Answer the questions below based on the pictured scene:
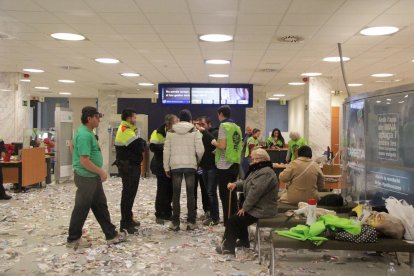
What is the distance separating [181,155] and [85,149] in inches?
61.9

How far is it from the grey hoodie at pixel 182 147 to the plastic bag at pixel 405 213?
→ 9.43 feet

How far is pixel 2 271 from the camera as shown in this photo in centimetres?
468

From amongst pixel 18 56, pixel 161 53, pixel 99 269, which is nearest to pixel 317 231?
pixel 99 269

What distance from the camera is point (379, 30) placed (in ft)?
22.3

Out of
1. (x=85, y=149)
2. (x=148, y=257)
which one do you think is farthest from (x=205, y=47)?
(x=148, y=257)

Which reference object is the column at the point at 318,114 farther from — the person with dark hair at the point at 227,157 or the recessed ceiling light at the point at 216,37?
the person with dark hair at the point at 227,157

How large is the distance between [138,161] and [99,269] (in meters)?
1.88

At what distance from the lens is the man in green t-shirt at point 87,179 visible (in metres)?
5.33

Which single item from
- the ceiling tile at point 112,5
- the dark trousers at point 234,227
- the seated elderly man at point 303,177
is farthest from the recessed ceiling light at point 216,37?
the dark trousers at point 234,227

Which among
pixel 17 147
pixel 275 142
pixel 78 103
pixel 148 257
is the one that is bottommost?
pixel 148 257

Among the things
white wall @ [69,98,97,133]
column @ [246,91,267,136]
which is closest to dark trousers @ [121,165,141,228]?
column @ [246,91,267,136]

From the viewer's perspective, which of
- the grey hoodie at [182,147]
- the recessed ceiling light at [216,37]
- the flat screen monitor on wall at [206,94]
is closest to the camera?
the grey hoodie at [182,147]

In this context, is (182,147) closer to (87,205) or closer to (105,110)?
(87,205)

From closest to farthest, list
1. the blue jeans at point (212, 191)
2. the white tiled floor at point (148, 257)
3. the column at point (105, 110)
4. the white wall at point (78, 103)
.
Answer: the white tiled floor at point (148, 257) → the blue jeans at point (212, 191) → the column at point (105, 110) → the white wall at point (78, 103)
